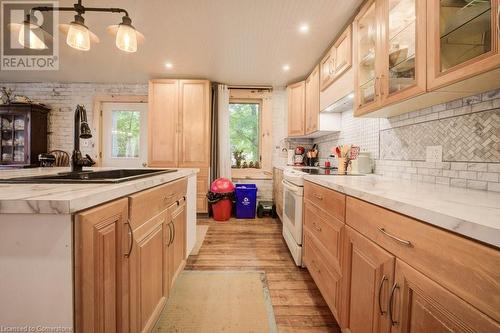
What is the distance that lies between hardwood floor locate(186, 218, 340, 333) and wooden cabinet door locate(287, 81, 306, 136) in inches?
60.9

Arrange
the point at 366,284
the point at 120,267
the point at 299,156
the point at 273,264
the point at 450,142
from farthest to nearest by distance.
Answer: the point at 299,156
the point at 273,264
the point at 450,142
the point at 366,284
the point at 120,267

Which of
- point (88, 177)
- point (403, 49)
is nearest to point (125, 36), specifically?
point (88, 177)

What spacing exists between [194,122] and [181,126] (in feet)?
0.75

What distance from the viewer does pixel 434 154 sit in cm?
133

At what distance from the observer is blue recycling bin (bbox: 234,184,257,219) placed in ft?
12.0

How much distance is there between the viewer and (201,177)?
12.3 ft

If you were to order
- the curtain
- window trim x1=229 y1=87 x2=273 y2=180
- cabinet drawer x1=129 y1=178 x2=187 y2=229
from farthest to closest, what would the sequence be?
window trim x1=229 y1=87 x2=273 y2=180
the curtain
cabinet drawer x1=129 y1=178 x2=187 y2=229

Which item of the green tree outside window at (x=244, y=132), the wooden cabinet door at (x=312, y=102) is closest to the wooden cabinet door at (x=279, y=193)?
the wooden cabinet door at (x=312, y=102)

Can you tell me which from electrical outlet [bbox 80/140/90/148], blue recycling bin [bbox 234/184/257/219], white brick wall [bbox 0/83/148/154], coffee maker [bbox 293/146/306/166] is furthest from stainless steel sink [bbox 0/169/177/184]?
electrical outlet [bbox 80/140/90/148]

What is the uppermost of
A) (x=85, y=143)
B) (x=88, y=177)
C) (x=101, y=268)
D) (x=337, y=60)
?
(x=337, y=60)

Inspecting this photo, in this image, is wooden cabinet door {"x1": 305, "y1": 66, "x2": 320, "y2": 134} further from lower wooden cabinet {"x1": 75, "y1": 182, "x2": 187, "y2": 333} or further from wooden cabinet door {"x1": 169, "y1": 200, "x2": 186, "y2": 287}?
lower wooden cabinet {"x1": 75, "y1": 182, "x2": 187, "y2": 333}

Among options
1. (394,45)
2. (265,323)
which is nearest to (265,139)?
(394,45)

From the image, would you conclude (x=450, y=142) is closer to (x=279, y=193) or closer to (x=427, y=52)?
(x=427, y=52)

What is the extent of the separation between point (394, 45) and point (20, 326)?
207 centimetres
